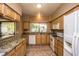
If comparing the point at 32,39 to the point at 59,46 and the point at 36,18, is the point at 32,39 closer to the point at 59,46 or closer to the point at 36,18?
the point at 36,18

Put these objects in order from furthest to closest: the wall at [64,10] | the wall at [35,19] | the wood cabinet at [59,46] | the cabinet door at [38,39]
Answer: the wall at [35,19]
the cabinet door at [38,39]
the wood cabinet at [59,46]
the wall at [64,10]

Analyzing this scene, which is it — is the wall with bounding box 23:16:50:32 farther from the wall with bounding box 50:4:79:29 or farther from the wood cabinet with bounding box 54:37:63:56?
the wood cabinet with bounding box 54:37:63:56

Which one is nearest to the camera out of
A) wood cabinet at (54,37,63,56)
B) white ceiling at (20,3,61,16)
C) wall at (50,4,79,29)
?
wall at (50,4,79,29)

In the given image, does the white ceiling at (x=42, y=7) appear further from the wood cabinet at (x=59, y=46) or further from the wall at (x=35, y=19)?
the wall at (x=35, y=19)

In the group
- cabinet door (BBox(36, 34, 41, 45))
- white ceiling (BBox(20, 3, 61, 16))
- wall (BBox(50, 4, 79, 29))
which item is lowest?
cabinet door (BBox(36, 34, 41, 45))

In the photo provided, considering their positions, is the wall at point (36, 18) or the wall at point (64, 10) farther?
the wall at point (36, 18)

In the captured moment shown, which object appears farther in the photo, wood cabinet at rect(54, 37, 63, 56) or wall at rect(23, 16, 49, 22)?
wall at rect(23, 16, 49, 22)

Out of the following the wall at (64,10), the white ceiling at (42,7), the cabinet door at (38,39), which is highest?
the white ceiling at (42,7)

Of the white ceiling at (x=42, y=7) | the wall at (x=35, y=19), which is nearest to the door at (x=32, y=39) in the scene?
the wall at (x=35, y=19)

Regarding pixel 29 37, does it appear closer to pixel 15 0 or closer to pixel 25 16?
pixel 25 16

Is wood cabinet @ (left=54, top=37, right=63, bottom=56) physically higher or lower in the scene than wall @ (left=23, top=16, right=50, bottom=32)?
lower

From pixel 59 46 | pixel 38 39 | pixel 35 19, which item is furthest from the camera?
pixel 35 19

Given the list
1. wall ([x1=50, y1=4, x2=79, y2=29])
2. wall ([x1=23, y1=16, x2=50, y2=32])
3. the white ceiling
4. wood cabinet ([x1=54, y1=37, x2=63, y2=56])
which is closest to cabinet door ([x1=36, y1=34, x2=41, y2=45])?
wall ([x1=23, y1=16, x2=50, y2=32])

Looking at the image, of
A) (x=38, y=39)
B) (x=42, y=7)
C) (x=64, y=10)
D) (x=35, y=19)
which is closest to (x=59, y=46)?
(x=64, y=10)
